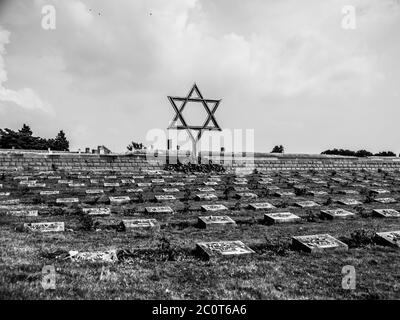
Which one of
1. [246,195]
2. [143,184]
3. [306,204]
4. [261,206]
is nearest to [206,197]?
[246,195]

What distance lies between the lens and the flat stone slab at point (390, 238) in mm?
6172

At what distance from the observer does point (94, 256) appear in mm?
5070

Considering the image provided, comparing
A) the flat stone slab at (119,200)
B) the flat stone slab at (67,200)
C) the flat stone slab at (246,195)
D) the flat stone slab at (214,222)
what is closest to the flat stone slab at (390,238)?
the flat stone slab at (214,222)

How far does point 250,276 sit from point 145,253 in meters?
1.86

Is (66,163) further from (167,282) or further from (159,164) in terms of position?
(167,282)

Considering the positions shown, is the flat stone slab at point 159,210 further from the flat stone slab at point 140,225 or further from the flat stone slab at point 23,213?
the flat stone slab at point 23,213

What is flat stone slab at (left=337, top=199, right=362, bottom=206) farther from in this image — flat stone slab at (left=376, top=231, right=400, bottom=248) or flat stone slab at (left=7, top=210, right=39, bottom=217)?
flat stone slab at (left=7, top=210, right=39, bottom=217)

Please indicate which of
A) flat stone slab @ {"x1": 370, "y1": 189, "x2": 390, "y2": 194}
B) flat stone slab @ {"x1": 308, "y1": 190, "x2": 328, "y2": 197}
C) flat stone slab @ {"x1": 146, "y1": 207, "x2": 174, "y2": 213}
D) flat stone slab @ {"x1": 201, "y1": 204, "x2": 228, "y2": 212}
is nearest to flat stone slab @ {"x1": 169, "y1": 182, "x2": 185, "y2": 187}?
flat stone slab @ {"x1": 201, "y1": 204, "x2": 228, "y2": 212}

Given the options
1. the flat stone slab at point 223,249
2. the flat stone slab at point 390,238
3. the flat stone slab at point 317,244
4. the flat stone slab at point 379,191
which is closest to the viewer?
the flat stone slab at point 223,249

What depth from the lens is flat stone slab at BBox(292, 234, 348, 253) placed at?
579 cm

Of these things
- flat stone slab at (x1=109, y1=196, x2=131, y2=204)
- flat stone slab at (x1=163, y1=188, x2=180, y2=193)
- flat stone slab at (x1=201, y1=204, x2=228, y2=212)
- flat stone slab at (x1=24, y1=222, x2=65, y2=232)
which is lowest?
flat stone slab at (x1=201, y1=204, x2=228, y2=212)

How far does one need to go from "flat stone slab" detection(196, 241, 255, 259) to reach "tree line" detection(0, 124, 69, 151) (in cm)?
5180

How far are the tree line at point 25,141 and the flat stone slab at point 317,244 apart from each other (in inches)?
2063
